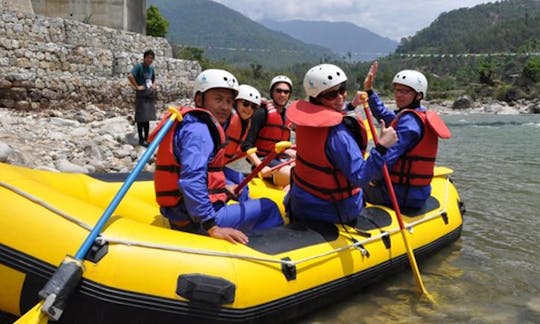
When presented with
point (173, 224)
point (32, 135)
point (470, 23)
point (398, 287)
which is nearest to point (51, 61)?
point (32, 135)

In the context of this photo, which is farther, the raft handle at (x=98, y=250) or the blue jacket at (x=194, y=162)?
the blue jacket at (x=194, y=162)

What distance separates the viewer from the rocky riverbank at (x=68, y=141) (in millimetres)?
6090

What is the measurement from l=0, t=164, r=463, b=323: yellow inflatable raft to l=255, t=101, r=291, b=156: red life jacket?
2.29 meters

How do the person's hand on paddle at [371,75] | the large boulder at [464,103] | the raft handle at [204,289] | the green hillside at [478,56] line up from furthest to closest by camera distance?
the green hillside at [478,56], the large boulder at [464,103], the person's hand on paddle at [371,75], the raft handle at [204,289]

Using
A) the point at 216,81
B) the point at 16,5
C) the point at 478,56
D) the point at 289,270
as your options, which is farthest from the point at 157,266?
the point at 478,56

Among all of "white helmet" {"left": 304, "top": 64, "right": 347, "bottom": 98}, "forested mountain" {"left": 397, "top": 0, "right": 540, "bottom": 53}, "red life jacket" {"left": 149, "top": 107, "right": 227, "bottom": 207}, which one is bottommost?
"red life jacket" {"left": 149, "top": 107, "right": 227, "bottom": 207}

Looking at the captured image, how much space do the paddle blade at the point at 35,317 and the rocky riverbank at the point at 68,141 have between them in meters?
3.34

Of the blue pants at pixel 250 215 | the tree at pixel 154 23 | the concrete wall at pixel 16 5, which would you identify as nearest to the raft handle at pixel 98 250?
the blue pants at pixel 250 215

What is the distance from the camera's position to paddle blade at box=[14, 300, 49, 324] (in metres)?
2.36

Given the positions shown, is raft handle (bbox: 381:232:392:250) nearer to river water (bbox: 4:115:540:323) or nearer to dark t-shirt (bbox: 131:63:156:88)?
river water (bbox: 4:115:540:323)

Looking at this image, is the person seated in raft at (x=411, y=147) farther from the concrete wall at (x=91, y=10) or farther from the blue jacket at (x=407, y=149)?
the concrete wall at (x=91, y=10)

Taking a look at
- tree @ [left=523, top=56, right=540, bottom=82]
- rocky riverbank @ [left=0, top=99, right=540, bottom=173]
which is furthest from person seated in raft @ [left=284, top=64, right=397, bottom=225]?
tree @ [left=523, top=56, right=540, bottom=82]

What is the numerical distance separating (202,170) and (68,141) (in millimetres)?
5234

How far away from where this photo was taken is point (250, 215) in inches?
139
